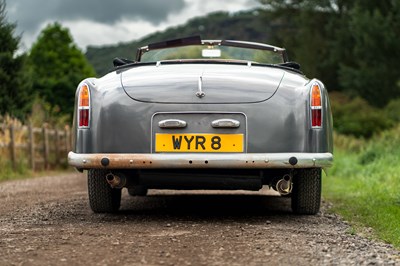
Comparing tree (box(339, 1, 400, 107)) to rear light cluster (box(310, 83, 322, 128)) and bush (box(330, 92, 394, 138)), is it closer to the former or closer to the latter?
bush (box(330, 92, 394, 138))

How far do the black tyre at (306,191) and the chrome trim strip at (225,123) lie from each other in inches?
32.4

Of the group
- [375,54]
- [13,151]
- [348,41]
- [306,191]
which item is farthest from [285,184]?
[348,41]

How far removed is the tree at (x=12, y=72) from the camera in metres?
20.3

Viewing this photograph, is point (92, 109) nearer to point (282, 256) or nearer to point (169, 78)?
point (169, 78)

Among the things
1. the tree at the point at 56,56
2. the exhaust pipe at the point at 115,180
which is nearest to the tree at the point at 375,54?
the tree at the point at 56,56

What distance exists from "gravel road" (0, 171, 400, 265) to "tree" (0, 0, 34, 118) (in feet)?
44.3

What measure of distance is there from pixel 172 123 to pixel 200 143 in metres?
0.24

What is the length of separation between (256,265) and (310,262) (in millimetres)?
313

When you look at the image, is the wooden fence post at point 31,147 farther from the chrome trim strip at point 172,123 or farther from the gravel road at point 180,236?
the chrome trim strip at point 172,123

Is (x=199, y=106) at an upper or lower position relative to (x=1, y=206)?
upper

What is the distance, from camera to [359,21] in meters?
42.3

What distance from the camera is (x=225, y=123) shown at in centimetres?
539

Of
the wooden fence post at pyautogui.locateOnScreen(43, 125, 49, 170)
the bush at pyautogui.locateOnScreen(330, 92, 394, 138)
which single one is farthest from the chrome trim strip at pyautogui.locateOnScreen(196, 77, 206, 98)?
the bush at pyautogui.locateOnScreen(330, 92, 394, 138)

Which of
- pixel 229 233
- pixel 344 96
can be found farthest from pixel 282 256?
pixel 344 96
